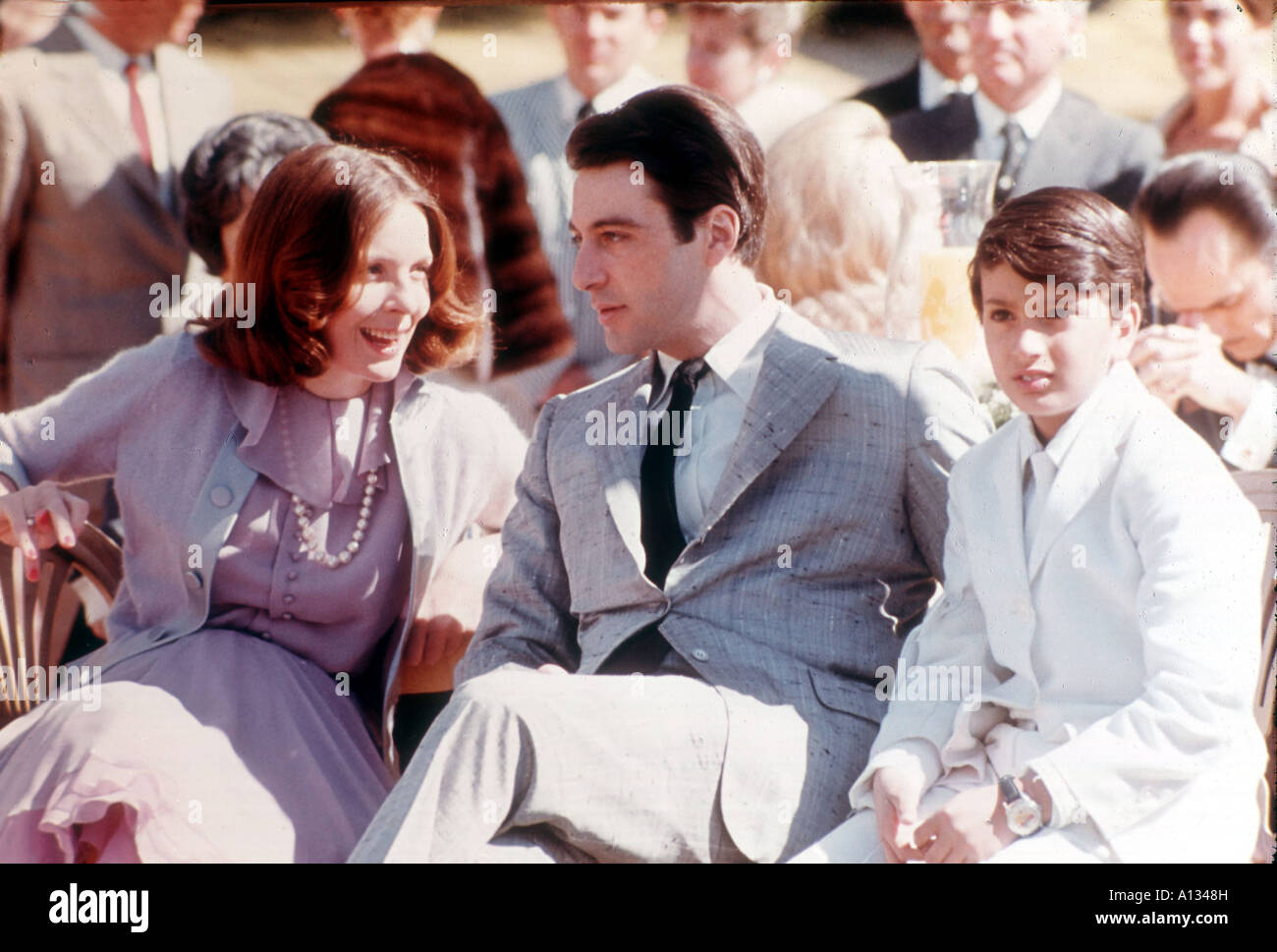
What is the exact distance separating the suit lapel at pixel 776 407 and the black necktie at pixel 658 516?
11 centimetres

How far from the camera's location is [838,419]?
3.48 m

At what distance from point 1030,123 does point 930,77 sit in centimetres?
27

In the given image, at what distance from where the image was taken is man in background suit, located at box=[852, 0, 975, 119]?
4.00m

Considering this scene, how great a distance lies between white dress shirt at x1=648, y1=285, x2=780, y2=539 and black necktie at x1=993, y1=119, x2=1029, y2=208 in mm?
738

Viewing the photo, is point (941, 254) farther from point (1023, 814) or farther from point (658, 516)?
point (1023, 814)

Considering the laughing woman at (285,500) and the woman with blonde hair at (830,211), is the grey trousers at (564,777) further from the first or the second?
the woman with blonde hair at (830,211)

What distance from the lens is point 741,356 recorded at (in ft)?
11.8

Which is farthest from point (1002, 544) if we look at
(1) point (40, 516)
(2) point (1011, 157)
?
(1) point (40, 516)

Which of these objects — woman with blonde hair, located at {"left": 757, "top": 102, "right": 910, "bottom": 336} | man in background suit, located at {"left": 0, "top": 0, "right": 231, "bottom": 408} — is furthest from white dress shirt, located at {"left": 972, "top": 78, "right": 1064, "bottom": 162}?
man in background suit, located at {"left": 0, "top": 0, "right": 231, "bottom": 408}

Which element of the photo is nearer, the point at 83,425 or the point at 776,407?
the point at 776,407

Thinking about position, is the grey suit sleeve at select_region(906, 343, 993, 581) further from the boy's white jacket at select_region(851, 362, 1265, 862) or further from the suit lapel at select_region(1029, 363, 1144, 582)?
the suit lapel at select_region(1029, 363, 1144, 582)

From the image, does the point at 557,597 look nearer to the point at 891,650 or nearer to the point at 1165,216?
the point at 891,650
